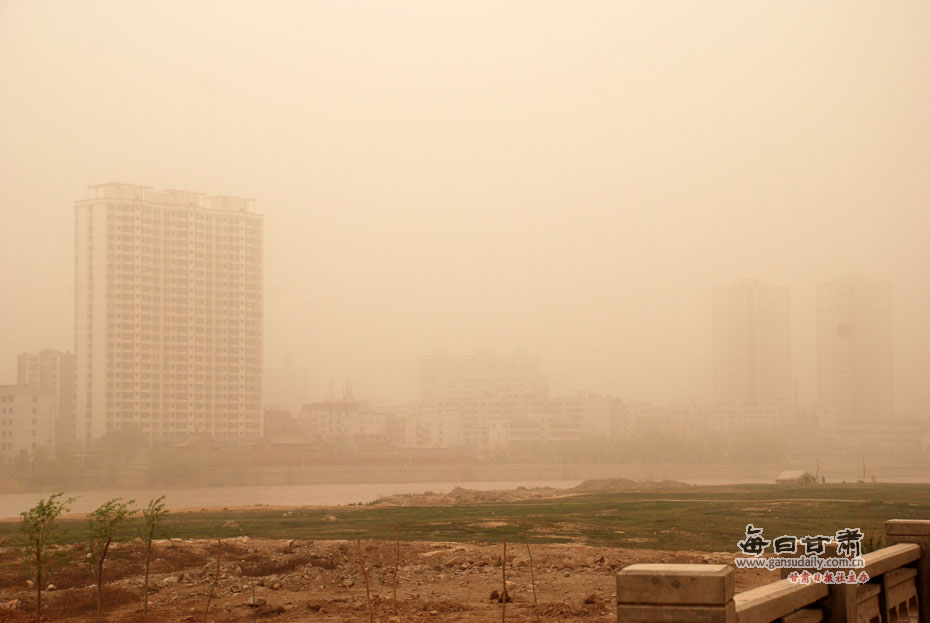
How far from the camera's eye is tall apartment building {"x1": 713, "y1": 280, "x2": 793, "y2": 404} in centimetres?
5416

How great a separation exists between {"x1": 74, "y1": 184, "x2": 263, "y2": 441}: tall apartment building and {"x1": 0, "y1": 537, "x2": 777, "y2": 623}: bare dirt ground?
40.0 meters

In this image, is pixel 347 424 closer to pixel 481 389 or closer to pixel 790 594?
pixel 481 389

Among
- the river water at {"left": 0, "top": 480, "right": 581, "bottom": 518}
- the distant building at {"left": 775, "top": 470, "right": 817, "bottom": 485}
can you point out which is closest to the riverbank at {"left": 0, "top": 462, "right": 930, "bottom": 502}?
the river water at {"left": 0, "top": 480, "right": 581, "bottom": 518}

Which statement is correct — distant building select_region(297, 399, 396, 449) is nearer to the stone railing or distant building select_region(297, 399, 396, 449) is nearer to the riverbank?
the riverbank

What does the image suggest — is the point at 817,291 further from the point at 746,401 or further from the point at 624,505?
the point at 624,505

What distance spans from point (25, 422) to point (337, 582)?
40333 millimetres

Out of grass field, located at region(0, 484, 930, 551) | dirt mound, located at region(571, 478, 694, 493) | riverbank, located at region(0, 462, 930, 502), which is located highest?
grass field, located at region(0, 484, 930, 551)

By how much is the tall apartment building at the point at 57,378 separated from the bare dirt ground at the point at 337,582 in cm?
4086

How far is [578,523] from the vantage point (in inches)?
417

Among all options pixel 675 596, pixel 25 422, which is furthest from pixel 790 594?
pixel 25 422

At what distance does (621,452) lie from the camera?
50688 millimetres

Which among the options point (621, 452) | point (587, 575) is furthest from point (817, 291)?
point (587, 575)

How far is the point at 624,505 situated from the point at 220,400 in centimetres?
3870

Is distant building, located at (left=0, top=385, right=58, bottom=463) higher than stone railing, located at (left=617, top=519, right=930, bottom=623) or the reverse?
the reverse
